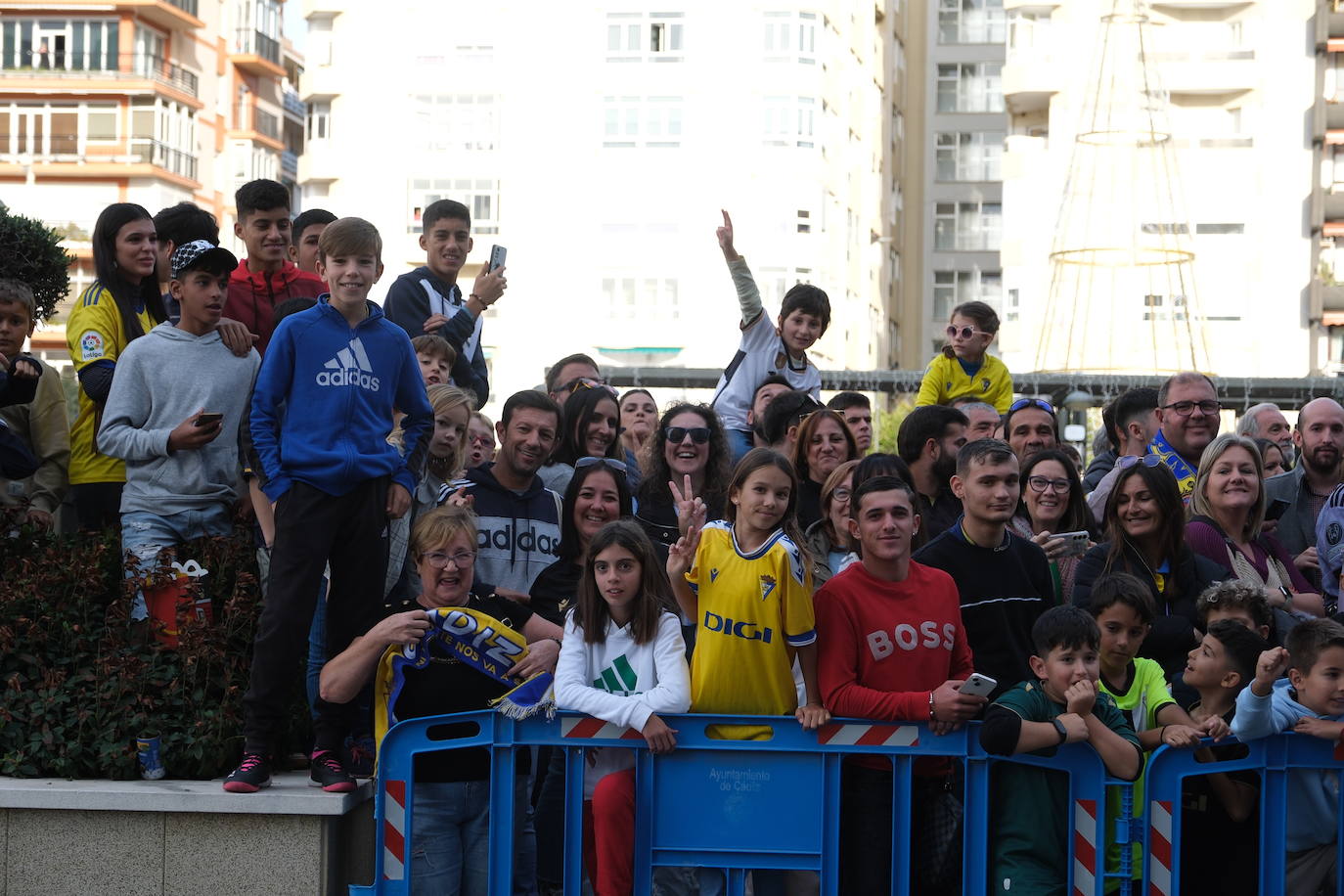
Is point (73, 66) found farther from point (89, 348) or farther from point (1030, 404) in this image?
point (1030, 404)

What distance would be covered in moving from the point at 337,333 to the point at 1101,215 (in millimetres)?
45569

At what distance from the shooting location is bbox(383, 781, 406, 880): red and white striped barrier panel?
6578mm

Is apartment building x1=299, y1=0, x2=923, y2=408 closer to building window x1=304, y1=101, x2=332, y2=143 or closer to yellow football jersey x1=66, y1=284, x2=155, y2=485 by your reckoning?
building window x1=304, y1=101, x2=332, y2=143

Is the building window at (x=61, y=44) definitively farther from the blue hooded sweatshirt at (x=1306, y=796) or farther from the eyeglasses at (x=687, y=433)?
the blue hooded sweatshirt at (x=1306, y=796)

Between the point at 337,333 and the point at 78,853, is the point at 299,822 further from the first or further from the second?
the point at 337,333

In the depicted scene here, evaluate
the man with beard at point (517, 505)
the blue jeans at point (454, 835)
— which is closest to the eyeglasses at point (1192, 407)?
the man with beard at point (517, 505)

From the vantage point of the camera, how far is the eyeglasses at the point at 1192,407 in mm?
9086

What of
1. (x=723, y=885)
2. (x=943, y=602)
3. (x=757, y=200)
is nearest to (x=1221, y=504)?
(x=943, y=602)

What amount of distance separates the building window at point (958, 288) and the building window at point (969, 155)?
13.8 feet

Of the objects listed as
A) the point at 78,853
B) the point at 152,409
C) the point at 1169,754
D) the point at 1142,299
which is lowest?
the point at 78,853

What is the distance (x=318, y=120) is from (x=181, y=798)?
55.0m

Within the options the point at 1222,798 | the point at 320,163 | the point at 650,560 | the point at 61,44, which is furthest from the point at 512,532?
the point at 61,44

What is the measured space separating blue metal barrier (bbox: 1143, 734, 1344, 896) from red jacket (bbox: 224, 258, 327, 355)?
4779mm

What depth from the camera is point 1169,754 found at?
247 inches
